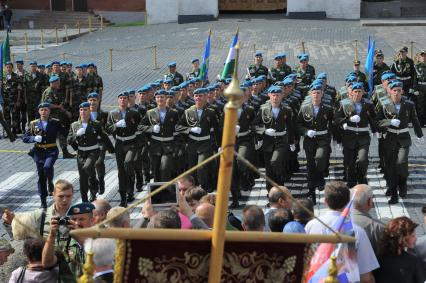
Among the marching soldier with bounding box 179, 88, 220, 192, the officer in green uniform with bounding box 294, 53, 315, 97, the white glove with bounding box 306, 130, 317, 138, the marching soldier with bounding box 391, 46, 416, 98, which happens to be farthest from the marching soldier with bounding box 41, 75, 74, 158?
the marching soldier with bounding box 391, 46, 416, 98

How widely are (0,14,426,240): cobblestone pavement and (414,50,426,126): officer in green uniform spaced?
2432 mm

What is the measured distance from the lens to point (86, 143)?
1458cm

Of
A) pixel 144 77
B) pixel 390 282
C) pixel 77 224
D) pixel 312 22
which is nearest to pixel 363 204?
pixel 390 282

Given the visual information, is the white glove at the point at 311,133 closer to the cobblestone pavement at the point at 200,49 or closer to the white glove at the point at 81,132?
the cobblestone pavement at the point at 200,49

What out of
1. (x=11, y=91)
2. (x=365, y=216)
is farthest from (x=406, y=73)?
(x=365, y=216)

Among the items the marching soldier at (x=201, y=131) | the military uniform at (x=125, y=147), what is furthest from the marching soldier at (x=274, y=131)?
the military uniform at (x=125, y=147)

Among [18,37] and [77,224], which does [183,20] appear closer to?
[18,37]

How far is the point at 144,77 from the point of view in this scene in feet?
101

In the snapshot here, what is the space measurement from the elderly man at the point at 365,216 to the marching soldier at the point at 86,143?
7660 millimetres

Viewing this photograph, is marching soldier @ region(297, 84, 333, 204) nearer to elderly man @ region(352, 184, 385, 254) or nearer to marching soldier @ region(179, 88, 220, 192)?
marching soldier @ region(179, 88, 220, 192)

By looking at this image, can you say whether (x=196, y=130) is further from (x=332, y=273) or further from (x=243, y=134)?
(x=332, y=273)

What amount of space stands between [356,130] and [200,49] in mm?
22305

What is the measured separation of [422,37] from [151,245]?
33.7m

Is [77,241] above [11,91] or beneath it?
above
